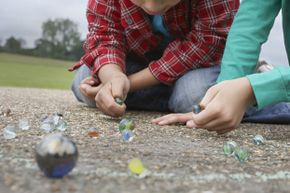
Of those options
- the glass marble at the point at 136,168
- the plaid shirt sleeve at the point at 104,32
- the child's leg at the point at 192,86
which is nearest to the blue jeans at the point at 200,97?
the child's leg at the point at 192,86

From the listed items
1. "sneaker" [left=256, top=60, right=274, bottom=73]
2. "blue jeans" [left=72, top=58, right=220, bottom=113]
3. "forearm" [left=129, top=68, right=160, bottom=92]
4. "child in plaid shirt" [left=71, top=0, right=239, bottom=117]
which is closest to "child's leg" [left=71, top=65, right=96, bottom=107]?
"blue jeans" [left=72, top=58, right=220, bottom=113]

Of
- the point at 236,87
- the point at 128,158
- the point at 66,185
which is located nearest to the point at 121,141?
the point at 128,158

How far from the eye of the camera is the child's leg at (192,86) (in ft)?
7.64

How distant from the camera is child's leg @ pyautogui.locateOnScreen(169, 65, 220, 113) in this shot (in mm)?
2330

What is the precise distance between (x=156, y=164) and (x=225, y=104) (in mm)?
406

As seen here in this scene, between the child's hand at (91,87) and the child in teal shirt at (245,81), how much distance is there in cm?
41

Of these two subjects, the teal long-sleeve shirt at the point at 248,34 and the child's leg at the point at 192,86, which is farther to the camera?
the child's leg at the point at 192,86

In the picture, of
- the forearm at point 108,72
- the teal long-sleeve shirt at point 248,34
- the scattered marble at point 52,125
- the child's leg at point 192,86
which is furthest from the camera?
the child's leg at point 192,86

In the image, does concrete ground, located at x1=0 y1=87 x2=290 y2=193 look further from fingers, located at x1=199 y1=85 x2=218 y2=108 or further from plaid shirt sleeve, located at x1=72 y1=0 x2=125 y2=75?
plaid shirt sleeve, located at x1=72 y1=0 x2=125 y2=75

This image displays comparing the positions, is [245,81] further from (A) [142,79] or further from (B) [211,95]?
(A) [142,79]

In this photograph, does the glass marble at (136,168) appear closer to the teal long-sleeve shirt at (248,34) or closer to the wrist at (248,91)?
the wrist at (248,91)

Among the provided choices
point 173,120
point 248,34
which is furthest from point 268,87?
point 173,120

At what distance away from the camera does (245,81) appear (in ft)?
5.01

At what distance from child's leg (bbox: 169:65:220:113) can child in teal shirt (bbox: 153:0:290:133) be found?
282 mm
